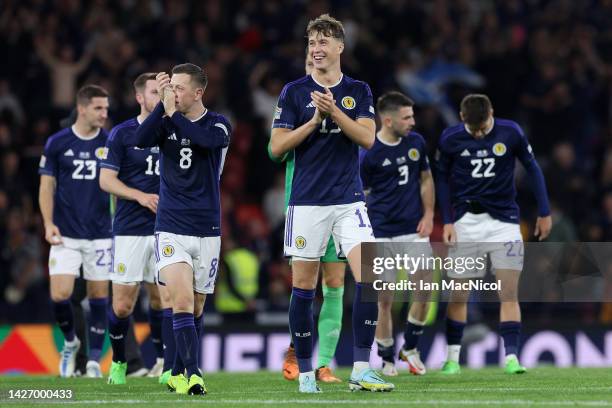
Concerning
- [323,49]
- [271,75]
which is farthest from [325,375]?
[271,75]

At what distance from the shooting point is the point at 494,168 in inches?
450

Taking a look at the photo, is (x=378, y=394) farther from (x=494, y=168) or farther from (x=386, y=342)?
(x=494, y=168)

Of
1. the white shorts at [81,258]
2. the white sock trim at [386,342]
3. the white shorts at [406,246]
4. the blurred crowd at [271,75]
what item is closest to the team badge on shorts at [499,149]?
the white shorts at [406,246]

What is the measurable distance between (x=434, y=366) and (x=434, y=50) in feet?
19.3

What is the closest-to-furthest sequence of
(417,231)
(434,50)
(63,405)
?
(63,405), (417,231), (434,50)

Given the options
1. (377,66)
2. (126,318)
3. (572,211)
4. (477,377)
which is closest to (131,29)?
(377,66)

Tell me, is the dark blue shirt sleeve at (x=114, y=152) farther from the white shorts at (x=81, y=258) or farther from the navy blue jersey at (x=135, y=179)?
the white shorts at (x=81, y=258)

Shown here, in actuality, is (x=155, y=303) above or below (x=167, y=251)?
below

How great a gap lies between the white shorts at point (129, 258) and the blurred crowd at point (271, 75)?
4279 mm

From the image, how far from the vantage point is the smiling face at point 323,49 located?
28.8 feet

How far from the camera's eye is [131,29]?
18359 millimetres

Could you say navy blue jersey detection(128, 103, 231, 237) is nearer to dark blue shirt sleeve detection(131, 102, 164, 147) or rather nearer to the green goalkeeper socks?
dark blue shirt sleeve detection(131, 102, 164, 147)

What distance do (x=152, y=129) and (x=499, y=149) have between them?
3.84 m

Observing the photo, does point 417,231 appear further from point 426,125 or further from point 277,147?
point 426,125
